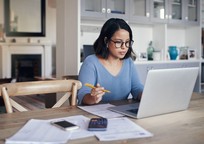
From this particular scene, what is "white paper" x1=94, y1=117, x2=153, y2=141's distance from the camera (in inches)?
34.7

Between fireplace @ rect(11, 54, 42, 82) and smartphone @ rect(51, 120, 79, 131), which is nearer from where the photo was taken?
smartphone @ rect(51, 120, 79, 131)

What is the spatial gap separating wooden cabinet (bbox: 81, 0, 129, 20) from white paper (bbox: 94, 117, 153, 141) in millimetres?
2472

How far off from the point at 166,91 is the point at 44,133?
53 cm

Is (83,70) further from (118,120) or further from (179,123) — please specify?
(179,123)

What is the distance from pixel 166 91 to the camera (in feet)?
3.77

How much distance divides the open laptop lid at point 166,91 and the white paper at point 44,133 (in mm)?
254

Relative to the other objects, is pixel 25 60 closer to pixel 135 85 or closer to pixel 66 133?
pixel 135 85

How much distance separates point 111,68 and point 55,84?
0.42m

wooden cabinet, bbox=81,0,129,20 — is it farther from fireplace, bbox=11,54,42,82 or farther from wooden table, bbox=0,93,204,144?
fireplace, bbox=11,54,42,82

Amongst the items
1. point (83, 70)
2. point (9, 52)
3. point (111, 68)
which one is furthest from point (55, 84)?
point (9, 52)

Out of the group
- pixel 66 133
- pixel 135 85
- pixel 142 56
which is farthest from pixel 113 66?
pixel 142 56

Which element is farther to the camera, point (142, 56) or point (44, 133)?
point (142, 56)

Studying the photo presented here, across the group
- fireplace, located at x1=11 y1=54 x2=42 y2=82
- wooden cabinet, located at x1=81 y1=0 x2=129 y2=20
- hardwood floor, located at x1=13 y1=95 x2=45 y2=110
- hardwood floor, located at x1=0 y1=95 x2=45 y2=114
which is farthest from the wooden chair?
fireplace, located at x1=11 y1=54 x2=42 y2=82

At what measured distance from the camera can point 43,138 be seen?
0.86 metres
